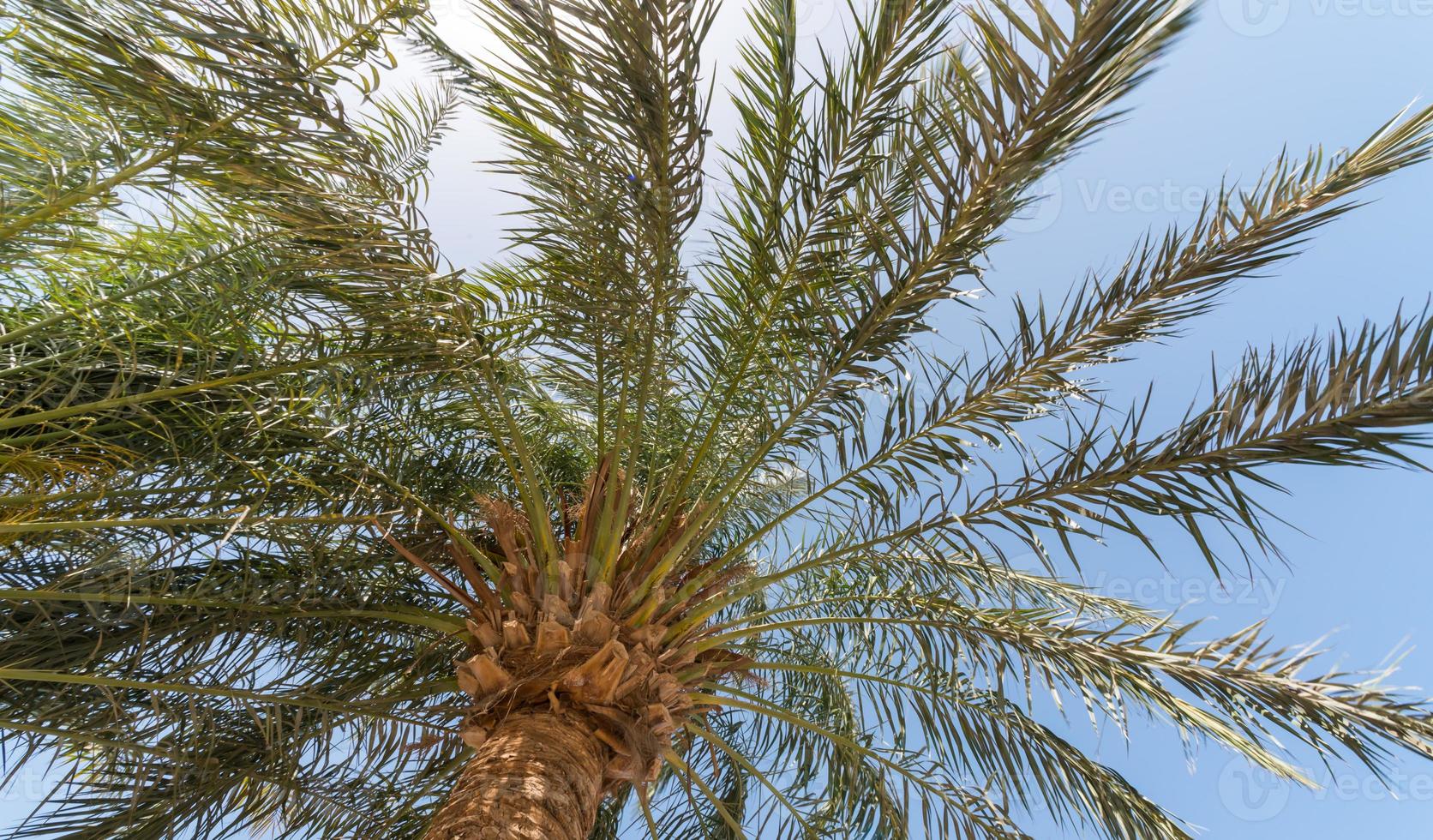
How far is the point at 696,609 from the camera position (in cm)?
407

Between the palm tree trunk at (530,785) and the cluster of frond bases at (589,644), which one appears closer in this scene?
the palm tree trunk at (530,785)

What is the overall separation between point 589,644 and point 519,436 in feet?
3.67

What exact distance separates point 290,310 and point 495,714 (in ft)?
6.19

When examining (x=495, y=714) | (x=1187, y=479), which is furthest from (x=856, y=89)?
(x=495, y=714)

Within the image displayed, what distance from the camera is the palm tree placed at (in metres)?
2.76

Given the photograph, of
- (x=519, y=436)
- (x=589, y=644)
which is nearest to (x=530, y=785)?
(x=589, y=644)

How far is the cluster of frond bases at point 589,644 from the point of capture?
3.33m

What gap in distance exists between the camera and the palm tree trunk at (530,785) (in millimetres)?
2645

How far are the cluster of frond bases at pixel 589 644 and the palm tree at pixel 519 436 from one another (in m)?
0.02

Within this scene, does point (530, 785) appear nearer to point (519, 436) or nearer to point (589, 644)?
point (589, 644)

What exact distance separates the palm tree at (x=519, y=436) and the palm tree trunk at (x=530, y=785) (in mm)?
18

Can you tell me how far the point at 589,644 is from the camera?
3.39 meters

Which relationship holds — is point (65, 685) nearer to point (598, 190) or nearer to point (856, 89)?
point (598, 190)

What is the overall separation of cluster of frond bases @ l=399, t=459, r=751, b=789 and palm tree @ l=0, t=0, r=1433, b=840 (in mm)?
20
